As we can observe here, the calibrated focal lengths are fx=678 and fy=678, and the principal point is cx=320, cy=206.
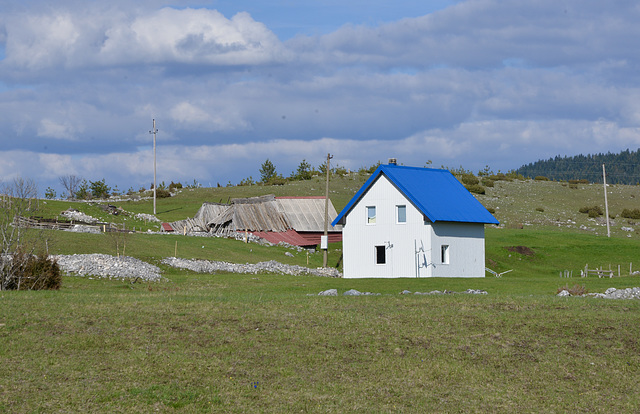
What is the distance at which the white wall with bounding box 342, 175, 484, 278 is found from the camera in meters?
46.9

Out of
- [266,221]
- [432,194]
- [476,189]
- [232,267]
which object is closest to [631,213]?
[476,189]

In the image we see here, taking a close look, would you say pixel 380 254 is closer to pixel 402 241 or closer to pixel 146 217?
pixel 402 241

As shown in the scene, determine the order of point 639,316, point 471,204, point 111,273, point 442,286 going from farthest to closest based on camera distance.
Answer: point 471,204 < point 111,273 < point 442,286 < point 639,316

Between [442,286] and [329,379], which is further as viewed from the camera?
[442,286]

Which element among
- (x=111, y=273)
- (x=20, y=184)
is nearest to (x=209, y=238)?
(x=111, y=273)

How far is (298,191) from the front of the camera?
105 meters

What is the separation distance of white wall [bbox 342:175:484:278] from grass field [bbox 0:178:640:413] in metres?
23.8

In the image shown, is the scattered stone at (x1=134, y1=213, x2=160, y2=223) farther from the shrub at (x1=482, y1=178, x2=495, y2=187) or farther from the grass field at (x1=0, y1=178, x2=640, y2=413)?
the shrub at (x1=482, y1=178, x2=495, y2=187)

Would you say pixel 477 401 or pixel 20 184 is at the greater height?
pixel 20 184

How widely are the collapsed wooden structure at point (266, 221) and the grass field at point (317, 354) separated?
Result: 49571 mm

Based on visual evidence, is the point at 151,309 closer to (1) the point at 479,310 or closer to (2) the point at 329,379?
(2) the point at 329,379

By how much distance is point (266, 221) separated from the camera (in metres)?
74.7

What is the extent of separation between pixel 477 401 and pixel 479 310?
749 cm

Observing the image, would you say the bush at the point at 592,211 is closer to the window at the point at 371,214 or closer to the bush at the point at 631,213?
the bush at the point at 631,213
